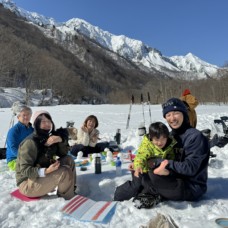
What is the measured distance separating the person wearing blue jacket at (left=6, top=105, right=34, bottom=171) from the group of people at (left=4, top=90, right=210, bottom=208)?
5.78ft

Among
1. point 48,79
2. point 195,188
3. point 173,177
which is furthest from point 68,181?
point 48,79

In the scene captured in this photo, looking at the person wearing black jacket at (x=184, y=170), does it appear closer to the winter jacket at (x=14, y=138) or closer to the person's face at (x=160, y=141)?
the person's face at (x=160, y=141)

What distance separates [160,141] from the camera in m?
4.23

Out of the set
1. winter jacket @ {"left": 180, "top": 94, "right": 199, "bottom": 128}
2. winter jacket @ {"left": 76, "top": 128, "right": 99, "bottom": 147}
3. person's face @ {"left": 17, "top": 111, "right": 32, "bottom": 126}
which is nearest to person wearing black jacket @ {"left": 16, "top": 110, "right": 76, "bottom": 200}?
person's face @ {"left": 17, "top": 111, "right": 32, "bottom": 126}

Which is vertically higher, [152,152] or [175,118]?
[175,118]

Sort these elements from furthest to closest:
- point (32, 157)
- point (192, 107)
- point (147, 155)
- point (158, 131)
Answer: point (192, 107), point (32, 157), point (147, 155), point (158, 131)

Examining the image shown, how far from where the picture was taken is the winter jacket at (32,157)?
432 cm

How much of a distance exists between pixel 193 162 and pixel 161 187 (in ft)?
1.80

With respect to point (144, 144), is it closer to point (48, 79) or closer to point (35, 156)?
point (35, 156)

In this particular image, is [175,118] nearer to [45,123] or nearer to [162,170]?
[162,170]

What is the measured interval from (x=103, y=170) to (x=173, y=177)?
2261 mm

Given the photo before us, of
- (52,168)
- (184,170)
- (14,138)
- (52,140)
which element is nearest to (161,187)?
(184,170)

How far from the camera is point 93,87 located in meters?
111

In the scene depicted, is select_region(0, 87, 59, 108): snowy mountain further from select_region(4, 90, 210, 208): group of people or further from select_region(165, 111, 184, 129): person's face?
select_region(165, 111, 184, 129): person's face
